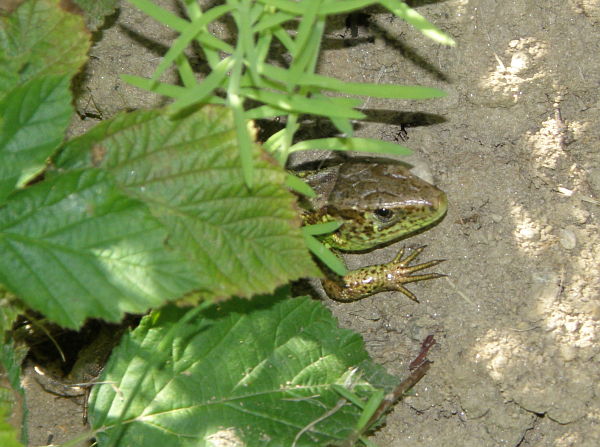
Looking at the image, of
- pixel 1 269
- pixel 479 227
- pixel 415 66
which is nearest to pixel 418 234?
pixel 479 227

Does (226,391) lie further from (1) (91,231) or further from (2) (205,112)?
(2) (205,112)

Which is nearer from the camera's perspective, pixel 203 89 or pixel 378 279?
pixel 203 89

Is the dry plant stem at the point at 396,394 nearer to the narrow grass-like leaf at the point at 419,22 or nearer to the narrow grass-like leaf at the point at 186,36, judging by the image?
the narrow grass-like leaf at the point at 419,22

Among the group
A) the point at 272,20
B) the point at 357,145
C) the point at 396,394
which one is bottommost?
the point at 396,394

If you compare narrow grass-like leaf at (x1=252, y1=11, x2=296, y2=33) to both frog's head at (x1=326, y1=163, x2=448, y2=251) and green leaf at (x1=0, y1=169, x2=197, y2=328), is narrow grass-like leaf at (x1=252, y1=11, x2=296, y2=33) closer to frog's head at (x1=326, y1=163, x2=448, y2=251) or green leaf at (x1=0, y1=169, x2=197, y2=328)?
green leaf at (x1=0, y1=169, x2=197, y2=328)

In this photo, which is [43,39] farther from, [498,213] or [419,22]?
[498,213]

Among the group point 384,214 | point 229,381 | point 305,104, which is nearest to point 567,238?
point 384,214

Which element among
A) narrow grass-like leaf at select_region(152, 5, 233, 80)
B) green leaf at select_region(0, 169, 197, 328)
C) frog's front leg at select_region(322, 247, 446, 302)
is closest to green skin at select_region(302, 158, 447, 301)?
frog's front leg at select_region(322, 247, 446, 302)
